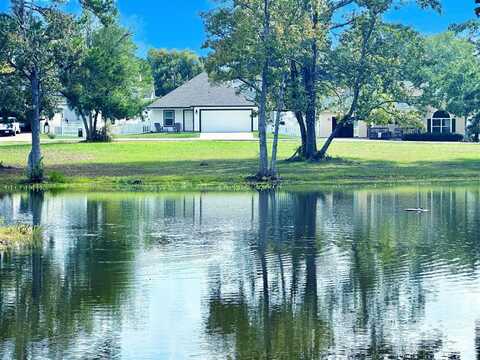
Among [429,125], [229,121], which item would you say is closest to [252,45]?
[229,121]

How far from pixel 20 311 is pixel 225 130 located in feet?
276

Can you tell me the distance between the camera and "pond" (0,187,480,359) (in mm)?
18266

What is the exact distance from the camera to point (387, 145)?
3164 inches

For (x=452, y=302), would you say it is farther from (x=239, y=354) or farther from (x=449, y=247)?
(x=449, y=247)

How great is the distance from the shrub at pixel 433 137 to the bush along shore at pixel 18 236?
66533 mm

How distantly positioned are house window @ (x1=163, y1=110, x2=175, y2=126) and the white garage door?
14.5ft

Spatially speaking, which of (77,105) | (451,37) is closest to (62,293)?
(77,105)

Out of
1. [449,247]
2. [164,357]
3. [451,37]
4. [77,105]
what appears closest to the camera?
[164,357]

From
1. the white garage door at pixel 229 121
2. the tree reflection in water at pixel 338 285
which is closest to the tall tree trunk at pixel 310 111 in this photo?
the tree reflection in water at pixel 338 285

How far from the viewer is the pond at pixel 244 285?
18266 mm

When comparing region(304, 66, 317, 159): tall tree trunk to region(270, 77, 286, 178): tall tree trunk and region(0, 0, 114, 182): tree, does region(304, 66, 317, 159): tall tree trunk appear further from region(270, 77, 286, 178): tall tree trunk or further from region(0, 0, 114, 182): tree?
region(0, 0, 114, 182): tree

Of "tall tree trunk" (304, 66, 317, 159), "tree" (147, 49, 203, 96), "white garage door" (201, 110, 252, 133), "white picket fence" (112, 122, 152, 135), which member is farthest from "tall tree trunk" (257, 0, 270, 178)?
"tree" (147, 49, 203, 96)

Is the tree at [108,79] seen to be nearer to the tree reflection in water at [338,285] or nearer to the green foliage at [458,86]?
the green foliage at [458,86]

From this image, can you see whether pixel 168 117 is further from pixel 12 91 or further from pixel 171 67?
pixel 12 91
